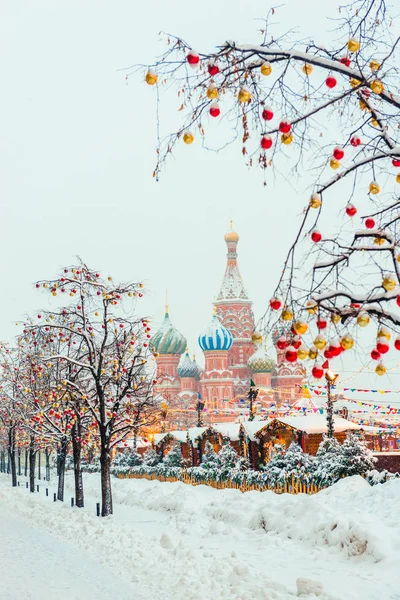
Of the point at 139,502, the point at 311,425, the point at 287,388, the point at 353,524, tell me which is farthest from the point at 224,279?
the point at 353,524

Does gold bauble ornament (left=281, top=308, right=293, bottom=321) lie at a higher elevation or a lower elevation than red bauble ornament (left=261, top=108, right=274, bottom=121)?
lower

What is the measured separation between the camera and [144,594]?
9570 millimetres

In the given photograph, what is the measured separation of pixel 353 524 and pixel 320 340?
9.32 meters

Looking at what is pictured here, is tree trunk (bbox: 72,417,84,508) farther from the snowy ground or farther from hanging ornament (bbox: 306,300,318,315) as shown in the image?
hanging ornament (bbox: 306,300,318,315)

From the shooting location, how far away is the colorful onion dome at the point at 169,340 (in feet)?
317

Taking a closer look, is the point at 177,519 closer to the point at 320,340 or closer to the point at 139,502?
the point at 139,502

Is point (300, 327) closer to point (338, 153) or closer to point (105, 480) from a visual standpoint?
point (338, 153)

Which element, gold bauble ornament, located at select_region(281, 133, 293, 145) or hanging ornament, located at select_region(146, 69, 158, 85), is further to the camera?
gold bauble ornament, located at select_region(281, 133, 293, 145)

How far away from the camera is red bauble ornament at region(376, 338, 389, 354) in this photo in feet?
13.8

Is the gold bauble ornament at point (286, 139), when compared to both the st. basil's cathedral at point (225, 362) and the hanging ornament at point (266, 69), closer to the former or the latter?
the hanging ornament at point (266, 69)

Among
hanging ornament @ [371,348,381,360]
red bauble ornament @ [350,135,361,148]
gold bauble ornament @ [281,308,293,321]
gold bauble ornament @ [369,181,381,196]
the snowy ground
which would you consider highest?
red bauble ornament @ [350,135,361,148]

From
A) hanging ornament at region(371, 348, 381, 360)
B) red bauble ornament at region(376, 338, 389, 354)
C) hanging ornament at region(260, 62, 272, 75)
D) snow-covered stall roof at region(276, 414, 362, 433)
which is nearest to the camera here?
red bauble ornament at region(376, 338, 389, 354)

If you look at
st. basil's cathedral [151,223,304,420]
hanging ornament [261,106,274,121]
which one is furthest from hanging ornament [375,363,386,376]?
st. basil's cathedral [151,223,304,420]

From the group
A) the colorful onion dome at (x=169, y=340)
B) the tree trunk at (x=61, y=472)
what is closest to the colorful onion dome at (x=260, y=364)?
Result: the colorful onion dome at (x=169, y=340)
